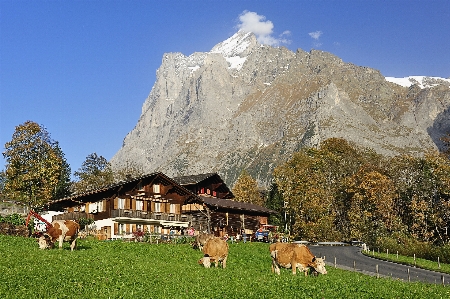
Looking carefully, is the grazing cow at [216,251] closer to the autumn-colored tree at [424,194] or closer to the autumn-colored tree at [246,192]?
the autumn-colored tree at [424,194]

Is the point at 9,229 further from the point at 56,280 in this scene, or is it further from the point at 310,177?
the point at 310,177

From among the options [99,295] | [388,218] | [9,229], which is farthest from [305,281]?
[388,218]

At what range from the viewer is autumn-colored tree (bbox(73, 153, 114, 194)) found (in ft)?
317

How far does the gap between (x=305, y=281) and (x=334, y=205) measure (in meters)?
73.2

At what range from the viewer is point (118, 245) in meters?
32.5

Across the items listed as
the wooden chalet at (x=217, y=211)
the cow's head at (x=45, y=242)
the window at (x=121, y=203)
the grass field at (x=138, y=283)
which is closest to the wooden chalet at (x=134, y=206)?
the window at (x=121, y=203)

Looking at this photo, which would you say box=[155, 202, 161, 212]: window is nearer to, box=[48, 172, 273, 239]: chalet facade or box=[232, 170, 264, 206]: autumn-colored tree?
box=[48, 172, 273, 239]: chalet facade

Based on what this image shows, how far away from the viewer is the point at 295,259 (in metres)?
23.6

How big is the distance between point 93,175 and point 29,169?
29.9 m

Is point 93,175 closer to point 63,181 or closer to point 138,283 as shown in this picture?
point 63,181

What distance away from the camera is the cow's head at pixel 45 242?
26.3 metres

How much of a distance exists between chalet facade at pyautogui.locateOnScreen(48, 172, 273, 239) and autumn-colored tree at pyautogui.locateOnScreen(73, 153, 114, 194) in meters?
22.8

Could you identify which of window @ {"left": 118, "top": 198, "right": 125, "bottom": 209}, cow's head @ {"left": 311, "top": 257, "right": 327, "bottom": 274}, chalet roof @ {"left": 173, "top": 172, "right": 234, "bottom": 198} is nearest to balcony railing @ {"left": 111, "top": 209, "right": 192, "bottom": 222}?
window @ {"left": 118, "top": 198, "right": 125, "bottom": 209}

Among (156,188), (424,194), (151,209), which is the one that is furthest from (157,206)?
(424,194)
